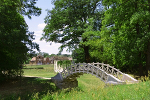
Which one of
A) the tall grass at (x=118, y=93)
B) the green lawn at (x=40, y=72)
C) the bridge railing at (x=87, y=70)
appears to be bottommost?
the green lawn at (x=40, y=72)

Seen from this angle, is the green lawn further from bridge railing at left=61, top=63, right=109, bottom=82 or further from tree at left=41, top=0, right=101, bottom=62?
bridge railing at left=61, top=63, right=109, bottom=82

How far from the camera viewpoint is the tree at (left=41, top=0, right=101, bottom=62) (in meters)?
27.6

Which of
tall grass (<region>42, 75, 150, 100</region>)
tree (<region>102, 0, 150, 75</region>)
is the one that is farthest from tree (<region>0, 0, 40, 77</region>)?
tree (<region>102, 0, 150, 75</region>)

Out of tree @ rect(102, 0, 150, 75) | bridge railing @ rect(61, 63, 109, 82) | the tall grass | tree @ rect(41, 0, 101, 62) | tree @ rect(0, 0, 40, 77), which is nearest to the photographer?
the tall grass

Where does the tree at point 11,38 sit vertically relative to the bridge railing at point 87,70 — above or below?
above

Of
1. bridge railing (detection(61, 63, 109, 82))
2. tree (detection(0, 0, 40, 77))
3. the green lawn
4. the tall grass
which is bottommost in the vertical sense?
the green lawn

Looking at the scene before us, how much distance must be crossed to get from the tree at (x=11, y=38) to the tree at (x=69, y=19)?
9723mm

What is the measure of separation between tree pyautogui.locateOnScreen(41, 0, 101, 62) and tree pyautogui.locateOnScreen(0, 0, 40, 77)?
9.72 m

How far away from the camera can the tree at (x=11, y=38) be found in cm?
1451

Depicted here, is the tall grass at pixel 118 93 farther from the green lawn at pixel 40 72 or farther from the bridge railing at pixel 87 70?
the green lawn at pixel 40 72

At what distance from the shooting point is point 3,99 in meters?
13.0

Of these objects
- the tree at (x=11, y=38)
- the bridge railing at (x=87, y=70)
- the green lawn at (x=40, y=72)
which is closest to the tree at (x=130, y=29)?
the bridge railing at (x=87, y=70)

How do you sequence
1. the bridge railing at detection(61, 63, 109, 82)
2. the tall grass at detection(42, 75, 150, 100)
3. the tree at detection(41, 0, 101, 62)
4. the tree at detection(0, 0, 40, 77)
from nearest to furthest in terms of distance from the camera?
the tall grass at detection(42, 75, 150, 100)
the bridge railing at detection(61, 63, 109, 82)
the tree at detection(0, 0, 40, 77)
the tree at detection(41, 0, 101, 62)

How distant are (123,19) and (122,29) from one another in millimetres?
1142
